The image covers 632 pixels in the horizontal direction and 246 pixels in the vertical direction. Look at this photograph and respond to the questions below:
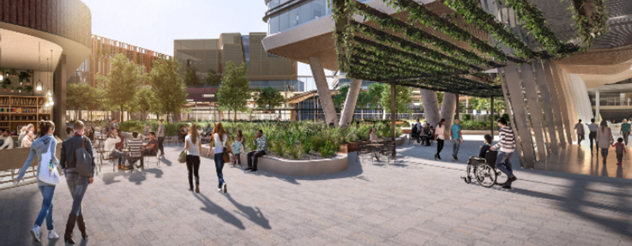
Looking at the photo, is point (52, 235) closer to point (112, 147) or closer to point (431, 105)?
point (112, 147)

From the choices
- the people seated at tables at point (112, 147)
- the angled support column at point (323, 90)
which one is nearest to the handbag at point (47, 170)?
the people seated at tables at point (112, 147)

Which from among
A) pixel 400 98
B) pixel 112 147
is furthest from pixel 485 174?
pixel 400 98

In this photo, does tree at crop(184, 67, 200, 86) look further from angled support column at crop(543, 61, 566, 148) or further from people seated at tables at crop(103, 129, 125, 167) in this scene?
angled support column at crop(543, 61, 566, 148)

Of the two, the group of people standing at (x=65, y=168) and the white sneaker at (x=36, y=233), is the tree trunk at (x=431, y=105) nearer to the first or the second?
the group of people standing at (x=65, y=168)

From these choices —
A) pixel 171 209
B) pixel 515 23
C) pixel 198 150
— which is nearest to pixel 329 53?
pixel 515 23

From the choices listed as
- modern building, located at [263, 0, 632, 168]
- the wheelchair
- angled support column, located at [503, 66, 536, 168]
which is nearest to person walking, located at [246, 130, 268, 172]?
modern building, located at [263, 0, 632, 168]

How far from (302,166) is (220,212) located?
3736mm

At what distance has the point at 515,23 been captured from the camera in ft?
33.1

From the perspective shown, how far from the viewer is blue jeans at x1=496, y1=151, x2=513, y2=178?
7.23m

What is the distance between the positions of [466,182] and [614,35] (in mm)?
8643

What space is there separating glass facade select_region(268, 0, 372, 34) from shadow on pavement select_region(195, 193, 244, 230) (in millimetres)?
14664

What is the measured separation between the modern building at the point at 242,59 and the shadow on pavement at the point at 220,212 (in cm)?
5503

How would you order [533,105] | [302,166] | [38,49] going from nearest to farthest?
[302,166] < [533,105] < [38,49]

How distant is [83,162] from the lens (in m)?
4.06
